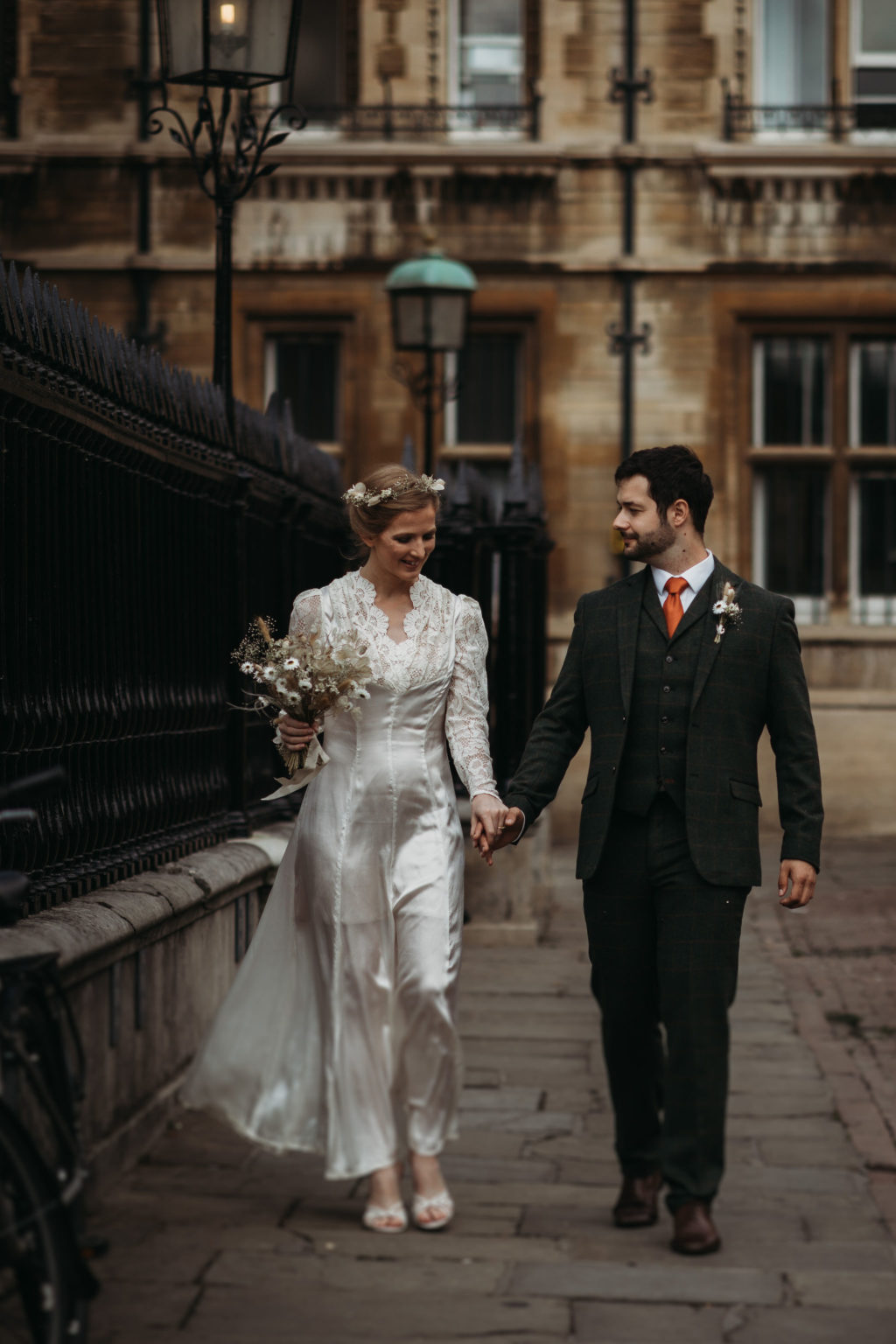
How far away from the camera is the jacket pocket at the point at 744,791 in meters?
4.86

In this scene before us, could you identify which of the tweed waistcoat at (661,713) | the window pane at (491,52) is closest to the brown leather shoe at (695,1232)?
the tweed waistcoat at (661,713)

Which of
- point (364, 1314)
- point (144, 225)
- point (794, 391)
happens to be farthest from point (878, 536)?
point (364, 1314)

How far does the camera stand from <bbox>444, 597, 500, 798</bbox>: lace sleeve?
5.13 metres

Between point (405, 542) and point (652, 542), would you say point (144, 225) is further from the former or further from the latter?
point (652, 542)

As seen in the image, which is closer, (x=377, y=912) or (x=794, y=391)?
(x=377, y=912)

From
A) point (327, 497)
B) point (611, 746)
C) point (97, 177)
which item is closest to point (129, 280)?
point (97, 177)

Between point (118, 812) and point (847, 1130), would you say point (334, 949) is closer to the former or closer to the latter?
point (118, 812)

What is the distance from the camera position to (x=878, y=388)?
16.2 metres

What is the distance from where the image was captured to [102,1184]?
17.3 feet

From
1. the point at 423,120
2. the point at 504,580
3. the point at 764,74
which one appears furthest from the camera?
the point at 764,74

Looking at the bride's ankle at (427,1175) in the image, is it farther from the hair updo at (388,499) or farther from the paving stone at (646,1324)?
the hair updo at (388,499)

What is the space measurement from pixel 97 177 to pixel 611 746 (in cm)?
1223

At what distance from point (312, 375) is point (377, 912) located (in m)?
11.7

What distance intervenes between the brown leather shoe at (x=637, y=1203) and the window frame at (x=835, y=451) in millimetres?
11286
